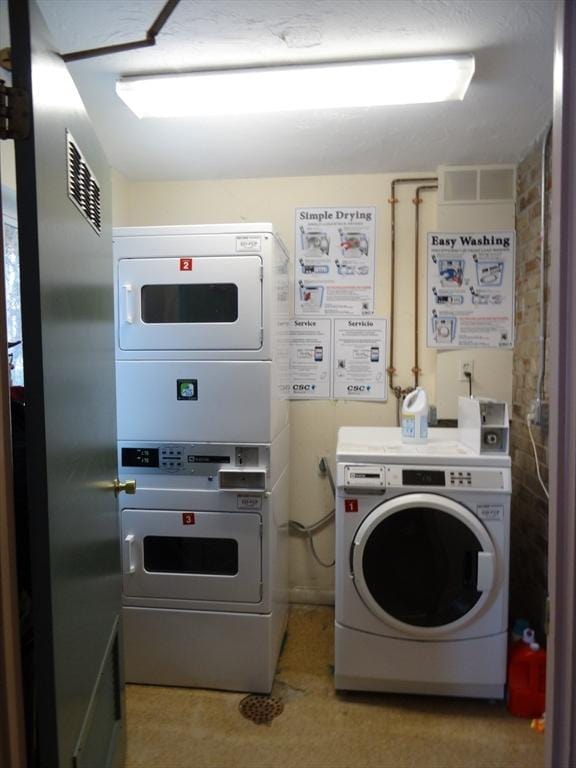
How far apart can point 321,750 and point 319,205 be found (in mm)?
2628

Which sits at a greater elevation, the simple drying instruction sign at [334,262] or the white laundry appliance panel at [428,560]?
the simple drying instruction sign at [334,262]

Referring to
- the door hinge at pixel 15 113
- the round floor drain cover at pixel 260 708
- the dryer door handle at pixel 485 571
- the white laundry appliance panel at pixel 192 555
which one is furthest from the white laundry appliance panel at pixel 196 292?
the round floor drain cover at pixel 260 708

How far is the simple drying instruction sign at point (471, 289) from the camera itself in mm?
2486

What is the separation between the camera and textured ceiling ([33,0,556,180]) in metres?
1.38

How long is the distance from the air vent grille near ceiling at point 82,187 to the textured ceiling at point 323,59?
2.06 feet

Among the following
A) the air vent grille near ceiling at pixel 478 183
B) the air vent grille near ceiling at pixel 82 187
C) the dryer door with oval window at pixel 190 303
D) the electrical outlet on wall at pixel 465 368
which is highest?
the air vent grille near ceiling at pixel 478 183

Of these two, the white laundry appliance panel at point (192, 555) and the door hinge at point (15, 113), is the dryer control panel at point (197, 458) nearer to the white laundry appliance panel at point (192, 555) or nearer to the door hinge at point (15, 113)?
the white laundry appliance panel at point (192, 555)

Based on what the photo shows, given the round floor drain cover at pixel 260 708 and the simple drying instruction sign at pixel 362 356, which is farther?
the simple drying instruction sign at pixel 362 356

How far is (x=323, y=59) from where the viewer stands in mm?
1610

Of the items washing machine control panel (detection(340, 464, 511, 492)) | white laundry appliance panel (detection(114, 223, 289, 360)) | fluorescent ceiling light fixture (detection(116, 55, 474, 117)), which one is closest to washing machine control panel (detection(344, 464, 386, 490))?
washing machine control panel (detection(340, 464, 511, 492))

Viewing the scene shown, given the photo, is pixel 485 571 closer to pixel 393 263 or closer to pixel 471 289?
pixel 471 289

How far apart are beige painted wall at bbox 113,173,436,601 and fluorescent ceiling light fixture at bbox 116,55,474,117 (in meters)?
0.75

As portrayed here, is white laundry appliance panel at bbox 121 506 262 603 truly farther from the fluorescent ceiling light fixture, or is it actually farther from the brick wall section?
the fluorescent ceiling light fixture

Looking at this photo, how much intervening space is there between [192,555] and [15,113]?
175 cm
